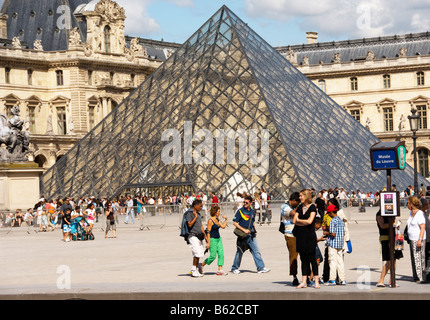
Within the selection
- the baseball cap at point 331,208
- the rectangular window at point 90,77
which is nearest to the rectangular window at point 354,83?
the rectangular window at point 90,77

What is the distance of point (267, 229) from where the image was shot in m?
30.0

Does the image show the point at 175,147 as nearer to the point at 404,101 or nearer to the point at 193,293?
the point at 193,293

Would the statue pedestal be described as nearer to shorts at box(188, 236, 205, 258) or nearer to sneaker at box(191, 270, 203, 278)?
shorts at box(188, 236, 205, 258)

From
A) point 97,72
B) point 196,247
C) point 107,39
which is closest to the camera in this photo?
point 196,247

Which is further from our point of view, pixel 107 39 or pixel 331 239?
pixel 107 39

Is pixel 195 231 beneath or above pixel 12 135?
beneath

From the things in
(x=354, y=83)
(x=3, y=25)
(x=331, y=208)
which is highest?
(x=3, y=25)

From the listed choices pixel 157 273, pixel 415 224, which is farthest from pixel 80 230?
pixel 415 224

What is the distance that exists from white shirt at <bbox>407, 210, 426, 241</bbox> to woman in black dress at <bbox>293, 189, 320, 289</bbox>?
1.47 m

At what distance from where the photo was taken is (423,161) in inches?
3046

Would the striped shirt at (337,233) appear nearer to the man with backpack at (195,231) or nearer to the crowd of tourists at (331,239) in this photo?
the crowd of tourists at (331,239)

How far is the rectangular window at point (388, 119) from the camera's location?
79.3 meters

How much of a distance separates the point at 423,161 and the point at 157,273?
6304cm

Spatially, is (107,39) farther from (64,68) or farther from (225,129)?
(225,129)
